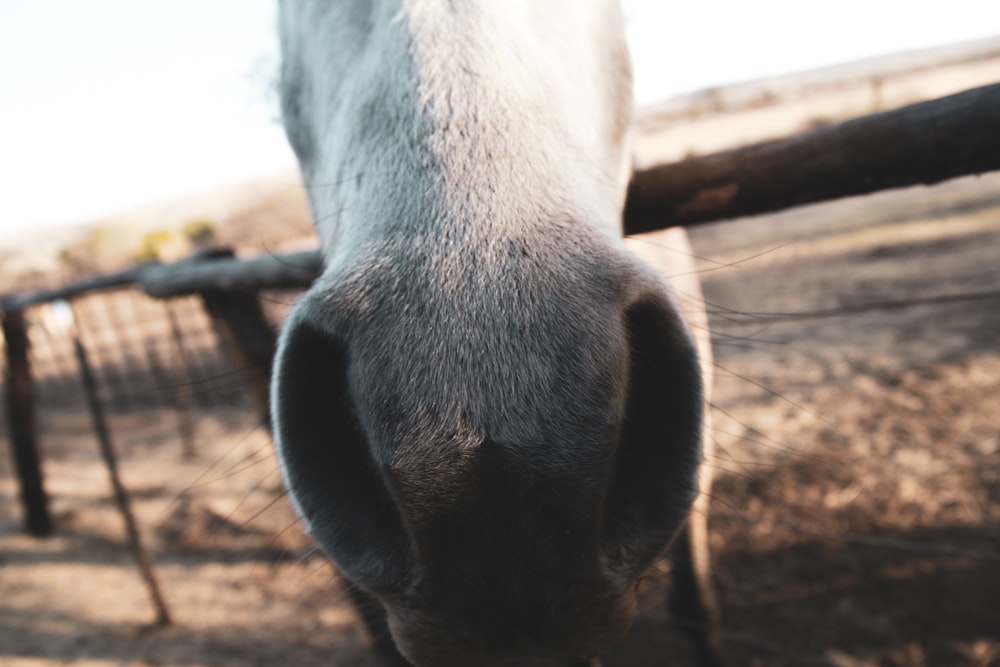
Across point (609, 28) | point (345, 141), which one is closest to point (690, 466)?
point (345, 141)

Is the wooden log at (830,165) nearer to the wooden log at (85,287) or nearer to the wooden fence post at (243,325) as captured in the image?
the wooden fence post at (243,325)

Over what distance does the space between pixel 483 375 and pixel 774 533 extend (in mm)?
3022

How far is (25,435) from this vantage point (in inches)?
175

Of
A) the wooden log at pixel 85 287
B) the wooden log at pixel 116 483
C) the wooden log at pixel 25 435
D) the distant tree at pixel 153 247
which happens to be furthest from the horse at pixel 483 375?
the distant tree at pixel 153 247

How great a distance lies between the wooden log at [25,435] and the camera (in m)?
4.20

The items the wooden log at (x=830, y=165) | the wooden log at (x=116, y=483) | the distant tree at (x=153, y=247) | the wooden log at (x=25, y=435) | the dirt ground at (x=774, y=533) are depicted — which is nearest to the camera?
the wooden log at (x=830, y=165)

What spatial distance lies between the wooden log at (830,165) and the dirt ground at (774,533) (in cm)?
29

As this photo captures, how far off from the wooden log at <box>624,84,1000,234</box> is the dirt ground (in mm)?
295

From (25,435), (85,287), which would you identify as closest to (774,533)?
(85,287)

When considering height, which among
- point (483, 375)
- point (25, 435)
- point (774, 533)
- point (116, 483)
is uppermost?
point (483, 375)

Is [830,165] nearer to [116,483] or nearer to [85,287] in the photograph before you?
[116,483]

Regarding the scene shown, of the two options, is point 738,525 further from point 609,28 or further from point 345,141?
point 345,141

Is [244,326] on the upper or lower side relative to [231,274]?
lower

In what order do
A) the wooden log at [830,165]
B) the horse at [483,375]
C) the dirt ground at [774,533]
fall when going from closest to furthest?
the horse at [483,375]
the wooden log at [830,165]
the dirt ground at [774,533]
